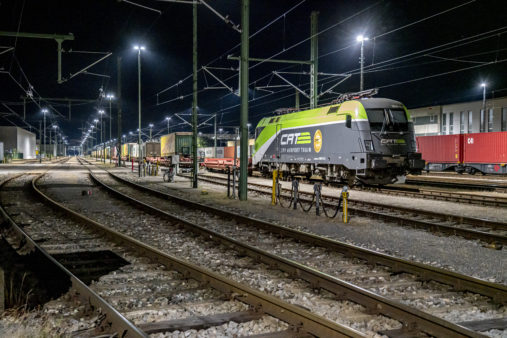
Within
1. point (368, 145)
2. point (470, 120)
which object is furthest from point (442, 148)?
point (470, 120)

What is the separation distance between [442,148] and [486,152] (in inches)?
156

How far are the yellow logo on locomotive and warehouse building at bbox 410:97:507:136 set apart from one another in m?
39.0

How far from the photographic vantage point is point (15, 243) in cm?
807

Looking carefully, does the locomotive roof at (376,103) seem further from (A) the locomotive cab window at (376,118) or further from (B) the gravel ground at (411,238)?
(B) the gravel ground at (411,238)

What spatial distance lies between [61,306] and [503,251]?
7.22 metres

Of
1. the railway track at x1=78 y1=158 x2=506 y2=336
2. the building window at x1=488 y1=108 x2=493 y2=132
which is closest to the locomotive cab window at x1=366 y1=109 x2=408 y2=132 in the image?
the railway track at x1=78 y1=158 x2=506 y2=336

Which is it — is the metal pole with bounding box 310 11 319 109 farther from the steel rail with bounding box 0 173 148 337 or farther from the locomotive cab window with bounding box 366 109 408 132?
the steel rail with bounding box 0 173 148 337

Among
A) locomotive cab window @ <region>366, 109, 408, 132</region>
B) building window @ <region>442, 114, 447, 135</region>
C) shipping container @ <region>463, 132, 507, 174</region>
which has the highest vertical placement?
building window @ <region>442, 114, 447, 135</region>

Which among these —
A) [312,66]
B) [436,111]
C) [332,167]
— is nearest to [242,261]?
[332,167]

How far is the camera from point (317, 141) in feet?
63.9

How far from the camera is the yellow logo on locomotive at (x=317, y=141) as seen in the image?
19.3m

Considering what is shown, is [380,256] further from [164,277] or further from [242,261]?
[164,277]

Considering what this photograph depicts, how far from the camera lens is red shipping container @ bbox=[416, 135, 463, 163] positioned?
31.0 meters

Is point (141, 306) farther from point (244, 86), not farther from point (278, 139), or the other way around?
point (278, 139)
